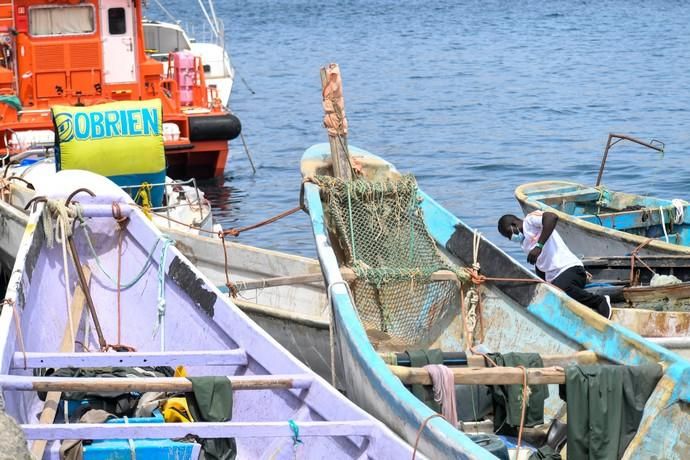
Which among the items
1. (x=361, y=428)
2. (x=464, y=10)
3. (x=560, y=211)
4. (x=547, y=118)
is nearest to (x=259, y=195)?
(x=560, y=211)

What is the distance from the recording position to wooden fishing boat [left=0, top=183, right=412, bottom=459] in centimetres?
653

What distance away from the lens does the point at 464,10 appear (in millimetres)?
61031

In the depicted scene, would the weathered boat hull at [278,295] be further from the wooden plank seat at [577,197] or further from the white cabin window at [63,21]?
the white cabin window at [63,21]

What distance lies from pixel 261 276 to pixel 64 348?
2972 millimetres

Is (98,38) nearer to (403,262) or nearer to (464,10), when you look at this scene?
(403,262)

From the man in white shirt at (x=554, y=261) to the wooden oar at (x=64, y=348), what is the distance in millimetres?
3591

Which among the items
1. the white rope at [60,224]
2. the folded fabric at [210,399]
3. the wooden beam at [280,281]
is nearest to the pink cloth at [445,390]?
the folded fabric at [210,399]

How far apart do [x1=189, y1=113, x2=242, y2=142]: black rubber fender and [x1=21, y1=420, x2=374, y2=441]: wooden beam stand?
12431 mm

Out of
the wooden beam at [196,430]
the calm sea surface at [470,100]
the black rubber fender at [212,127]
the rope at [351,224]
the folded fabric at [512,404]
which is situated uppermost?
the rope at [351,224]

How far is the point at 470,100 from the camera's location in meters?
32.0

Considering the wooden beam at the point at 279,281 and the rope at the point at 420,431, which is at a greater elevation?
the rope at the point at 420,431

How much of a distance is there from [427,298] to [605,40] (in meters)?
38.9

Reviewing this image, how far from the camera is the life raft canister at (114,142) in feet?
41.6

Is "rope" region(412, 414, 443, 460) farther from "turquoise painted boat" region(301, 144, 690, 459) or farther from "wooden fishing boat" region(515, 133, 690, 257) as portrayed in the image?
"wooden fishing boat" region(515, 133, 690, 257)
